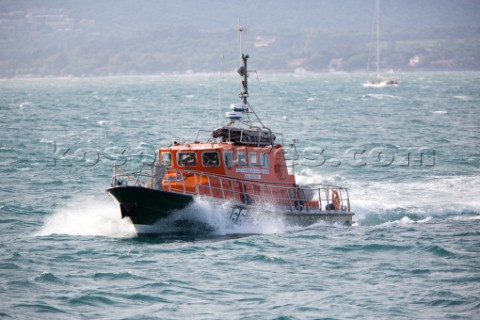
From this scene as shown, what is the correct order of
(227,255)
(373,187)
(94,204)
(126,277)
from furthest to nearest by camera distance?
(373,187) < (94,204) < (227,255) < (126,277)

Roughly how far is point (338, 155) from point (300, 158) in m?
2.84

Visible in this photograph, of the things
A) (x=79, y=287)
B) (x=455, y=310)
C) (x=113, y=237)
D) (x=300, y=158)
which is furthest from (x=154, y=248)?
(x=300, y=158)

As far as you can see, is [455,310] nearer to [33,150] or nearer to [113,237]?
[113,237]

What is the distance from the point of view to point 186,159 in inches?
1071

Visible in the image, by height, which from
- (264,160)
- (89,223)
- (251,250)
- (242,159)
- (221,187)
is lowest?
(251,250)

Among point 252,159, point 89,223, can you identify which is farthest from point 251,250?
point 89,223

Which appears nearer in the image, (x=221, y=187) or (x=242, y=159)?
(x=221, y=187)

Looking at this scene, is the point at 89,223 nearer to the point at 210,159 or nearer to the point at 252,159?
the point at 210,159

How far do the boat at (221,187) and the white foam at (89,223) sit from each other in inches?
43.5

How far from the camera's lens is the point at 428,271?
2194 cm

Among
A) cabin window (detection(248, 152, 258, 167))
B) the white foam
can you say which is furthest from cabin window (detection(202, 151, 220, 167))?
the white foam

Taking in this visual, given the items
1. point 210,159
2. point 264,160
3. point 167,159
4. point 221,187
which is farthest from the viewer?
point 264,160

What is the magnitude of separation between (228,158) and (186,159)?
4.50ft

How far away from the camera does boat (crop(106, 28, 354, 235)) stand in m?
25.4
